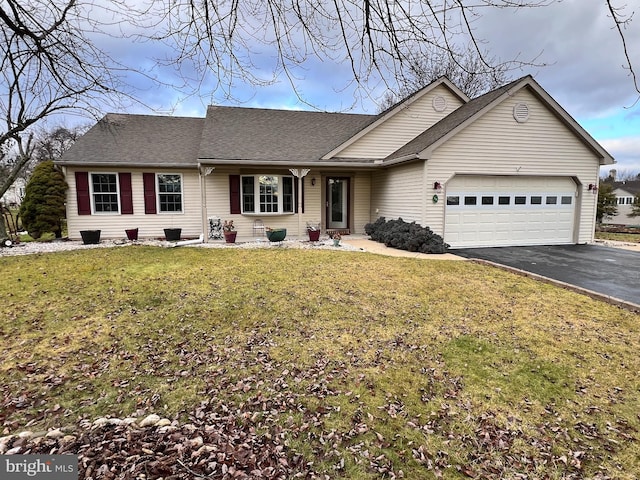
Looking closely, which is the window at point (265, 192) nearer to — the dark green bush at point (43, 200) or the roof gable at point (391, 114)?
the roof gable at point (391, 114)

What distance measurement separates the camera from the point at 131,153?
1334 cm

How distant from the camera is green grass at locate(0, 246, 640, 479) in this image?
2770 mm

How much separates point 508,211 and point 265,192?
8526mm

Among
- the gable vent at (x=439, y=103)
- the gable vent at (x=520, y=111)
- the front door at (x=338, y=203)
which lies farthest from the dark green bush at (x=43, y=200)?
the gable vent at (x=520, y=111)

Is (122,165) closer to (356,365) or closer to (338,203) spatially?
(338,203)

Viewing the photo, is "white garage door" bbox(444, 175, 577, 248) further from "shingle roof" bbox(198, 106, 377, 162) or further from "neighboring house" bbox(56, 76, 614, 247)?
"shingle roof" bbox(198, 106, 377, 162)

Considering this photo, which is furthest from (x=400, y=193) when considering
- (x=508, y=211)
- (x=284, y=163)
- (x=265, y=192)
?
(x=265, y=192)

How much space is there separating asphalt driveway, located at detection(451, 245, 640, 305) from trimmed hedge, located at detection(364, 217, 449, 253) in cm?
75

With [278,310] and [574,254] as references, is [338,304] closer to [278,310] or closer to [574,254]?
[278,310]

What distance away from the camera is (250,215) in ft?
44.1

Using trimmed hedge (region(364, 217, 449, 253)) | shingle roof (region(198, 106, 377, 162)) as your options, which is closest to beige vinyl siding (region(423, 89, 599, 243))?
trimmed hedge (region(364, 217, 449, 253))

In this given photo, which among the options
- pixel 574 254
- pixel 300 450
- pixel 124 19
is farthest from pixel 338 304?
pixel 574 254

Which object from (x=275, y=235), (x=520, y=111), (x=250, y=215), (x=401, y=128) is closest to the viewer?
(x=520, y=111)

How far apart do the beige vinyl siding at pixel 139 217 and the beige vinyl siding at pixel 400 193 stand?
707 cm
